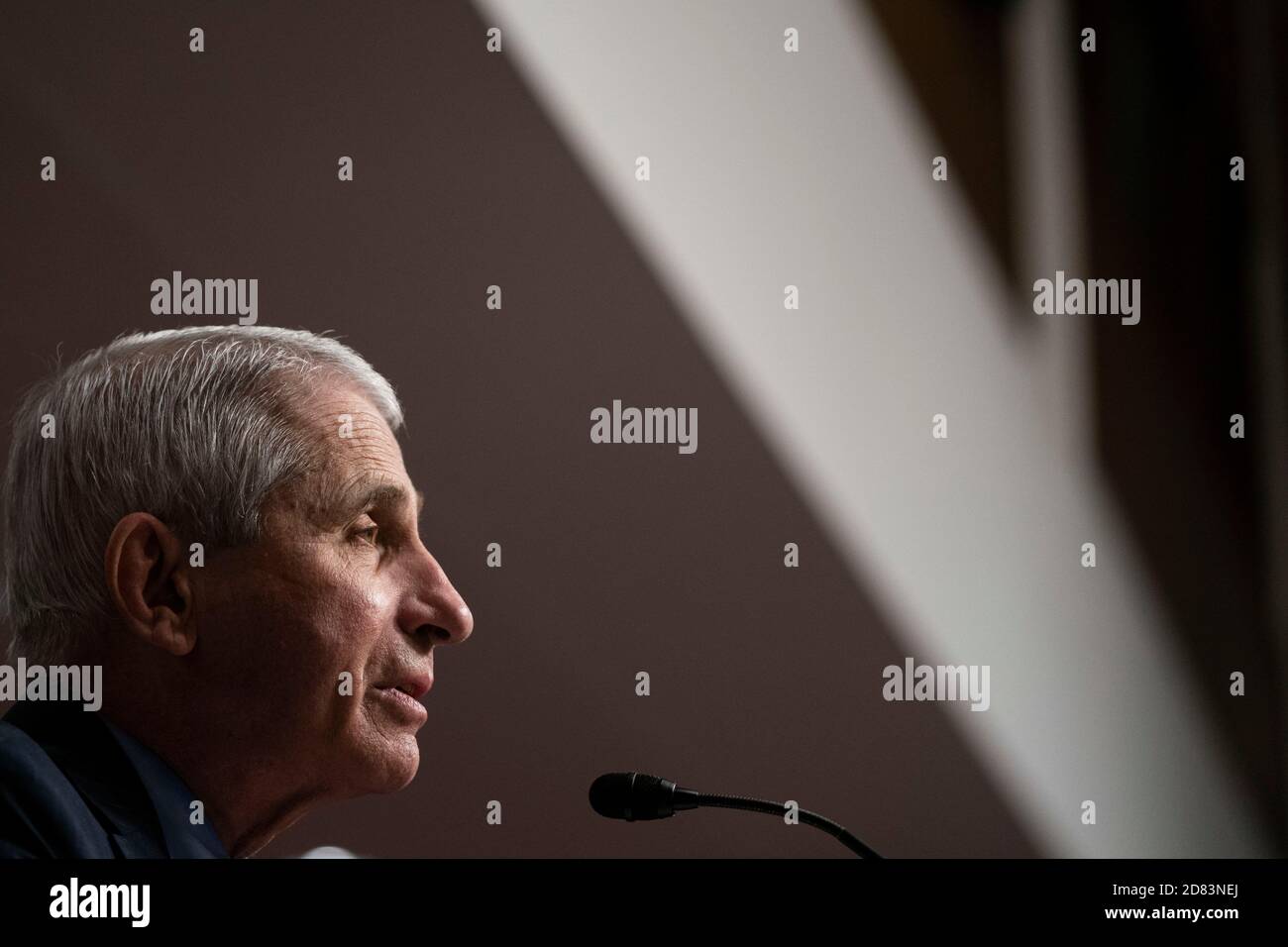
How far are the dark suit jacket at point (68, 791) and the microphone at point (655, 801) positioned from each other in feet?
1.72

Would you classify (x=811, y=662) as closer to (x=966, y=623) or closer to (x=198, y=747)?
(x=966, y=623)

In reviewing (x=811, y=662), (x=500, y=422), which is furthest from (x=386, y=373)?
(x=811, y=662)

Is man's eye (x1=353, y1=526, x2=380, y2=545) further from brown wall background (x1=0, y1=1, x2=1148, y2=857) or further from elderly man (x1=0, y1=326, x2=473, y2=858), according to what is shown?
brown wall background (x1=0, y1=1, x2=1148, y2=857)

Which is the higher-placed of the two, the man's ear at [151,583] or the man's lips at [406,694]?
the man's ear at [151,583]

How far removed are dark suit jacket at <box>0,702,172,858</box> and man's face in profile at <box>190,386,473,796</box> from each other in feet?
0.47

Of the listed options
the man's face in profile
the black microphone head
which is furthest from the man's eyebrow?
the black microphone head

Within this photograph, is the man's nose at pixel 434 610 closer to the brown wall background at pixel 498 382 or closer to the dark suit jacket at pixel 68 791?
the brown wall background at pixel 498 382

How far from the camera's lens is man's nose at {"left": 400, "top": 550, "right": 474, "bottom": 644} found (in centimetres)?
166

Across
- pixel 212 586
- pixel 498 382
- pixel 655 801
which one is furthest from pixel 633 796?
pixel 498 382

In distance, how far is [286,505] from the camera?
5.17 feet

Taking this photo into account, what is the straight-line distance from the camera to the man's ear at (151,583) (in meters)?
1.51

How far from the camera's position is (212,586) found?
5.04ft

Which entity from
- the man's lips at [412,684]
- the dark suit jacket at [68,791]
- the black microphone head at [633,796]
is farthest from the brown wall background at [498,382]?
the dark suit jacket at [68,791]
